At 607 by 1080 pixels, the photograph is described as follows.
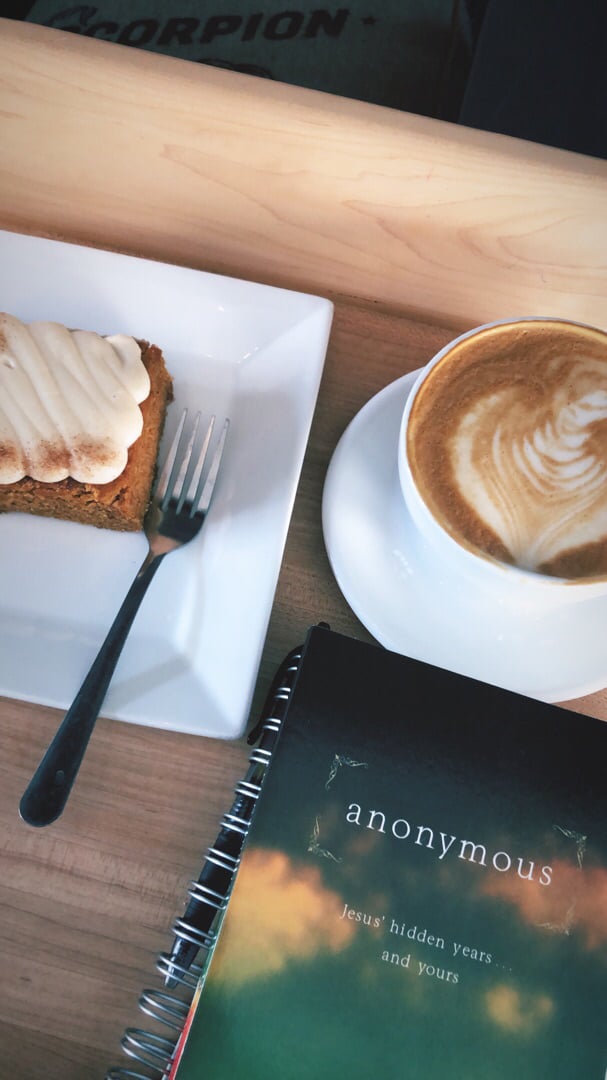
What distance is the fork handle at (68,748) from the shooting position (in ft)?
2.19

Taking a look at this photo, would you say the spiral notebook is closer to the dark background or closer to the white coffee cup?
the white coffee cup

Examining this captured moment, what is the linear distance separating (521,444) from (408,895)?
375 millimetres

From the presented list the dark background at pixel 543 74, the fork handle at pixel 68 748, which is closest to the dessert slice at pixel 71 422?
the fork handle at pixel 68 748

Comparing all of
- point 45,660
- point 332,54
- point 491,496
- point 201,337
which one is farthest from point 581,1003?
point 332,54

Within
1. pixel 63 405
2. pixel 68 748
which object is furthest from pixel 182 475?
pixel 68 748

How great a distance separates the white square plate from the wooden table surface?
58 mm

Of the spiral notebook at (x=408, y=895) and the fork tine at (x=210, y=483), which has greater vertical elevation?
the fork tine at (x=210, y=483)

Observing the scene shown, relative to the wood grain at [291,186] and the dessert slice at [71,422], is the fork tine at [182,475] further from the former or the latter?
the wood grain at [291,186]

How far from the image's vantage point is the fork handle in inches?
26.2

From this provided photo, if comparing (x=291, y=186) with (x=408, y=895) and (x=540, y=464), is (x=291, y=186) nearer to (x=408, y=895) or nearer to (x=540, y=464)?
(x=540, y=464)

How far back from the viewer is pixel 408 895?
58 centimetres

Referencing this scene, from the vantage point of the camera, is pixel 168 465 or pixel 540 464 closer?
pixel 540 464

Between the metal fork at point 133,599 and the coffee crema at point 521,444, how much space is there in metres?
0.24

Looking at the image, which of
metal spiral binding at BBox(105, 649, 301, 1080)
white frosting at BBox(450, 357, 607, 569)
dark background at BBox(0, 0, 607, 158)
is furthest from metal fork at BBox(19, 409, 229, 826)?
dark background at BBox(0, 0, 607, 158)
